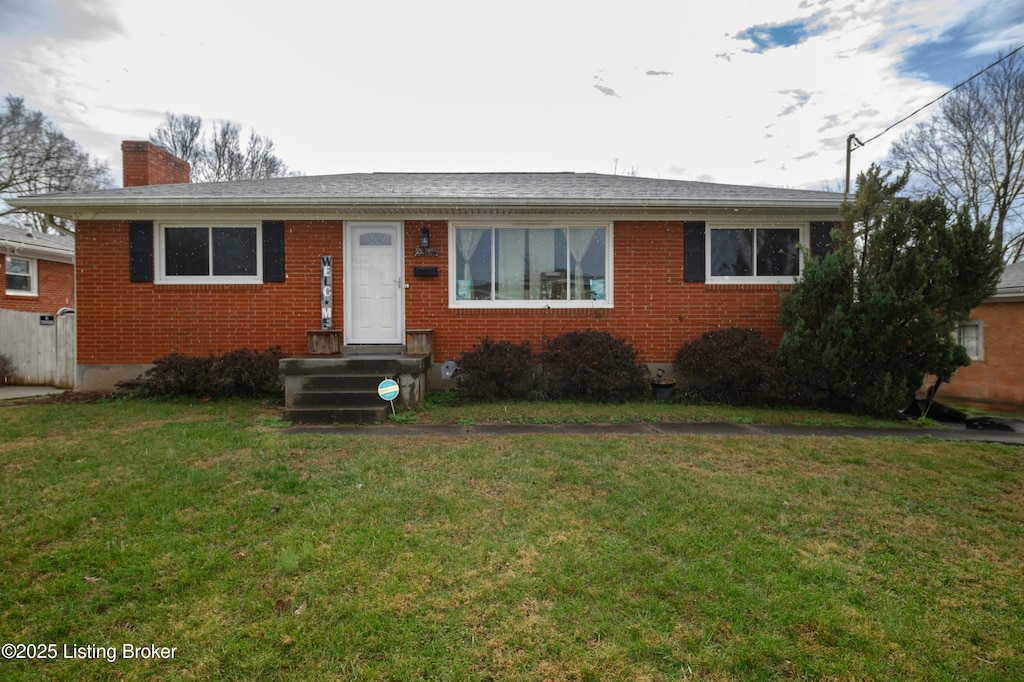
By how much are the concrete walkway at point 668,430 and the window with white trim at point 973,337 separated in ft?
25.6

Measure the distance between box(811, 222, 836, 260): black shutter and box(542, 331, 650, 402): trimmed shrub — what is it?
3939 mm

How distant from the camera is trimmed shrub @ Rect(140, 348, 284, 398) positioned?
736 centimetres

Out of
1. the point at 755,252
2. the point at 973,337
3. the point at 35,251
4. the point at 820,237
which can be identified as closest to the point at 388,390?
the point at 755,252

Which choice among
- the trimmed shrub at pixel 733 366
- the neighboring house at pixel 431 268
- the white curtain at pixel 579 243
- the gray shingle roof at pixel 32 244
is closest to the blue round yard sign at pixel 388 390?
the neighboring house at pixel 431 268

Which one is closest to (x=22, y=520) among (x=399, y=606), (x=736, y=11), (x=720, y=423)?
(x=399, y=606)

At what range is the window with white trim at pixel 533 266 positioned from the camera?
8469 mm

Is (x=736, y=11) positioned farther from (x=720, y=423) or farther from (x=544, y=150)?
(x=544, y=150)

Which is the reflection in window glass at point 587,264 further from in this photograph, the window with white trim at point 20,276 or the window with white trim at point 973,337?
the window with white trim at point 20,276

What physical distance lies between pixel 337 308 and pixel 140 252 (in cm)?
349

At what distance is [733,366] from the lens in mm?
7516

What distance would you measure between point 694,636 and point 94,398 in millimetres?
9243

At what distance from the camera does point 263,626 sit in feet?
7.02

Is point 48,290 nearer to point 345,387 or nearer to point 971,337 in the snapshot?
point 345,387

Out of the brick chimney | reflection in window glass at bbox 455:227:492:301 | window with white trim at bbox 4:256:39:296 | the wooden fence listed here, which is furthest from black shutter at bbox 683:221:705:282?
window with white trim at bbox 4:256:39:296
